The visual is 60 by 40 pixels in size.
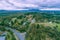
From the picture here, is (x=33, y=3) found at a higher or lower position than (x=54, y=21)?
higher

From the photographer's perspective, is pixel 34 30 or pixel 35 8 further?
pixel 35 8

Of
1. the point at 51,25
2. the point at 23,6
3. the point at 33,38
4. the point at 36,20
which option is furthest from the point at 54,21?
the point at 23,6

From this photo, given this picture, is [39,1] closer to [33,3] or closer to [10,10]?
[33,3]

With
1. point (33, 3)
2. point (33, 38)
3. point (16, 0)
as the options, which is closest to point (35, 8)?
point (33, 3)

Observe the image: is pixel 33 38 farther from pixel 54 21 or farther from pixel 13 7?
pixel 13 7

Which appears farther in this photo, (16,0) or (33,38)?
(16,0)

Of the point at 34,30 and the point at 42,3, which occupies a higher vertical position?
the point at 42,3

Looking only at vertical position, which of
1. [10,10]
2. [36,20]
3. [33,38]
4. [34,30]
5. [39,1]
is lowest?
[33,38]

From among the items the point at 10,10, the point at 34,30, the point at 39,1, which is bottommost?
the point at 34,30
